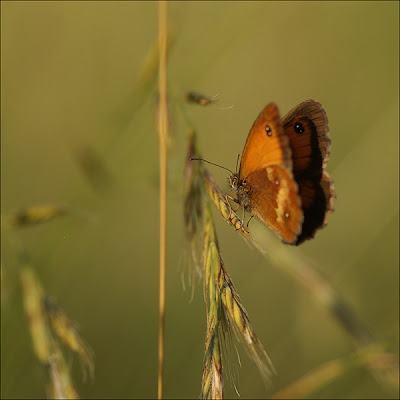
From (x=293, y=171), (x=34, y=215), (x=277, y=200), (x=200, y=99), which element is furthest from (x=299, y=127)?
(x=34, y=215)

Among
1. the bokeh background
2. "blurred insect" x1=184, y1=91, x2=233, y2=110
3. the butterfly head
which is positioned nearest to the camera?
A: "blurred insect" x1=184, y1=91, x2=233, y2=110

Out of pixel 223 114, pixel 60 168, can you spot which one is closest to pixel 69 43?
pixel 60 168

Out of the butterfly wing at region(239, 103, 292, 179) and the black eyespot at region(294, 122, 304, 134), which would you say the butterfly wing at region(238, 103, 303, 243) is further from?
the black eyespot at region(294, 122, 304, 134)

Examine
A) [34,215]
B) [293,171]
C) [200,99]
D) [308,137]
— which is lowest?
[34,215]

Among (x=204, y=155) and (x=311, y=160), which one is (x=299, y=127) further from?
(x=204, y=155)

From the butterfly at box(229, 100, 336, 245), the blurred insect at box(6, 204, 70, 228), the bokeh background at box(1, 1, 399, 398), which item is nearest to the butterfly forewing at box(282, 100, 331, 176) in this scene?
the butterfly at box(229, 100, 336, 245)

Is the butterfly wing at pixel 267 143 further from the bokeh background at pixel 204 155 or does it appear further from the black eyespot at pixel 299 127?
the bokeh background at pixel 204 155
